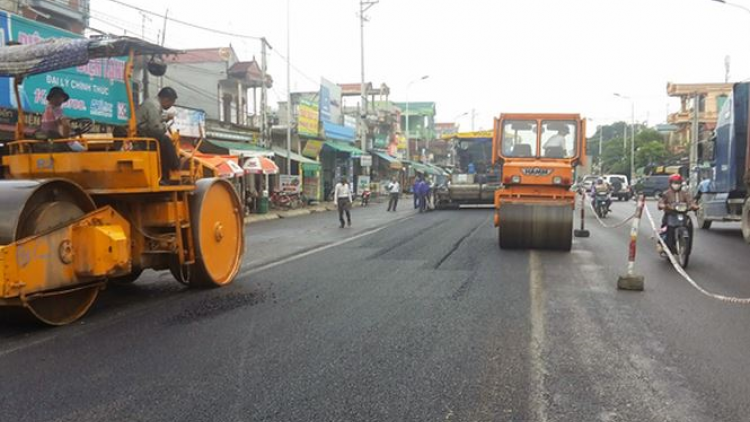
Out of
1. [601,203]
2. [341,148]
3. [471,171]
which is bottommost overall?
[601,203]

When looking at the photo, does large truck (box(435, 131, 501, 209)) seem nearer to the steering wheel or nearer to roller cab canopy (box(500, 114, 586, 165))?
roller cab canopy (box(500, 114, 586, 165))

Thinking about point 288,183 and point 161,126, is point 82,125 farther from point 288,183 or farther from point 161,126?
point 288,183

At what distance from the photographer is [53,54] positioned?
6281 mm

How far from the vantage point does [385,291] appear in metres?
7.70

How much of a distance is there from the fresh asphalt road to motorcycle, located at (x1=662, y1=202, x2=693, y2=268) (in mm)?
795

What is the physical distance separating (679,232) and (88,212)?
8.51 metres

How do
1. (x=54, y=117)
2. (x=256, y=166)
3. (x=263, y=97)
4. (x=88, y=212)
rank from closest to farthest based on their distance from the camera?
(x=88, y=212), (x=54, y=117), (x=256, y=166), (x=263, y=97)

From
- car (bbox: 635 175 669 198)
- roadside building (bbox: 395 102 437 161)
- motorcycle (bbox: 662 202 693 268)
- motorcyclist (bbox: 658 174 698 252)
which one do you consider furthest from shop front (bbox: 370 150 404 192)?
motorcycle (bbox: 662 202 693 268)

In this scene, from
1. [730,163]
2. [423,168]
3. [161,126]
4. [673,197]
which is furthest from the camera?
[423,168]

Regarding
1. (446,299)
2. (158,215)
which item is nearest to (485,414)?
(446,299)

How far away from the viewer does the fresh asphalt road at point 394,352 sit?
155 inches

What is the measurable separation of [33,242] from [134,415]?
233cm

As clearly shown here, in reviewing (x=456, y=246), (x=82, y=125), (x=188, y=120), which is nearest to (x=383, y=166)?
(x=188, y=120)

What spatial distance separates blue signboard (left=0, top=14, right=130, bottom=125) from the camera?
1473 centimetres
